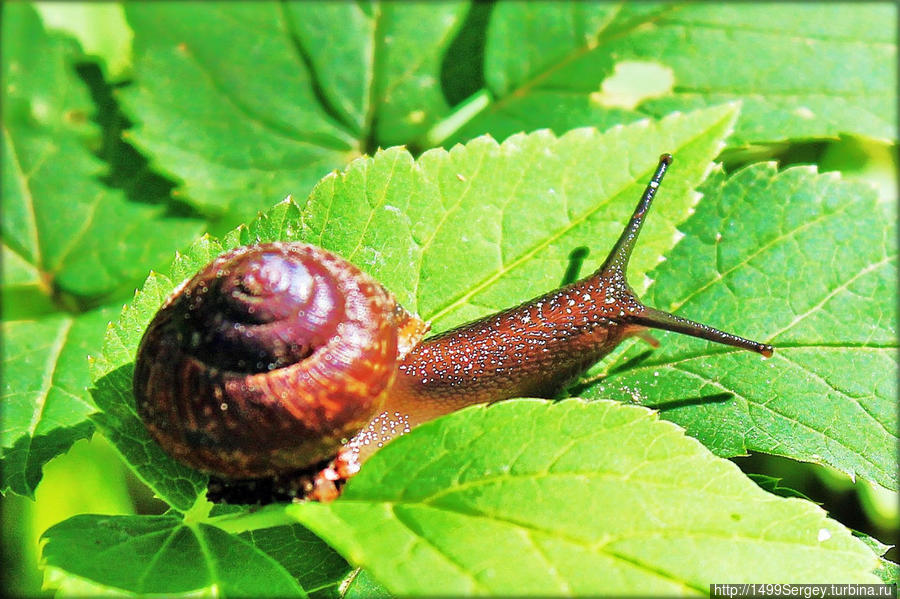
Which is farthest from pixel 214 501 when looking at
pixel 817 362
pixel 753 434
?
pixel 817 362

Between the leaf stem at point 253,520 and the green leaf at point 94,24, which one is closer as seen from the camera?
the leaf stem at point 253,520

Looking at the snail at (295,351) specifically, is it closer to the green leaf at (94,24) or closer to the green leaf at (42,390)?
the green leaf at (42,390)

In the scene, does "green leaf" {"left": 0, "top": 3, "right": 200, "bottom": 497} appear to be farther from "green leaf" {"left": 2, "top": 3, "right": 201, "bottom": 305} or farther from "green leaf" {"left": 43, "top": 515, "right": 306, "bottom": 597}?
"green leaf" {"left": 43, "top": 515, "right": 306, "bottom": 597}

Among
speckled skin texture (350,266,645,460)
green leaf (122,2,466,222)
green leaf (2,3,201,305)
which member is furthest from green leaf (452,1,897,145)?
green leaf (2,3,201,305)

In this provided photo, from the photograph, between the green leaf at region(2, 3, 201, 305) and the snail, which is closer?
the snail

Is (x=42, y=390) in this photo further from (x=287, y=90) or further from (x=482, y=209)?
(x=482, y=209)

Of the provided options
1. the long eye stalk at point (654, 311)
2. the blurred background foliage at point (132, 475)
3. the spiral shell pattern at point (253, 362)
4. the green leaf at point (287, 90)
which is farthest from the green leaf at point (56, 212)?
the long eye stalk at point (654, 311)

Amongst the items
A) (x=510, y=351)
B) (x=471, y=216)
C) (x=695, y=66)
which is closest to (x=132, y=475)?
(x=510, y=351)
